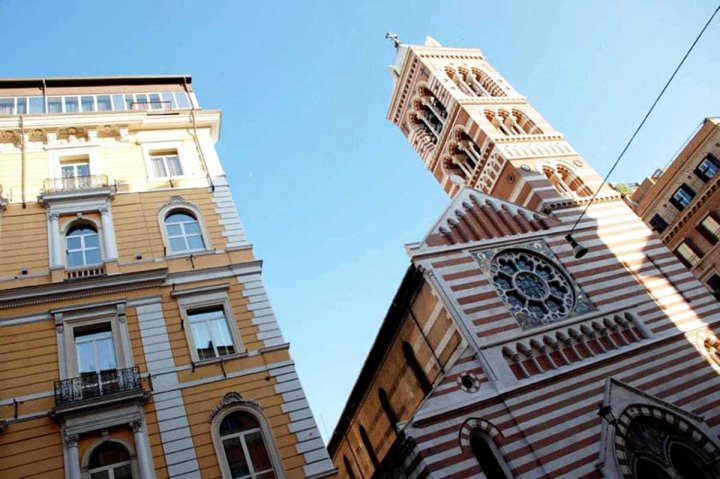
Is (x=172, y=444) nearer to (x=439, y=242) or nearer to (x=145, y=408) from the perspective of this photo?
(x=145, y=408)

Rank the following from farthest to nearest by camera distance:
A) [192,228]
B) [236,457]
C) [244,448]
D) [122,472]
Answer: [192,228] → [244,448] → [236,457] → [122,472]

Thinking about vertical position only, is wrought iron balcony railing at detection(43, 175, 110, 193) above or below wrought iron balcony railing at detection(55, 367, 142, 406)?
above

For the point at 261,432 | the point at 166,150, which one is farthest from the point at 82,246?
the point at 261,432

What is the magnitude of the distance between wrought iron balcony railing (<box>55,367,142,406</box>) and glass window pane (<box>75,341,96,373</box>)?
8.2 inches

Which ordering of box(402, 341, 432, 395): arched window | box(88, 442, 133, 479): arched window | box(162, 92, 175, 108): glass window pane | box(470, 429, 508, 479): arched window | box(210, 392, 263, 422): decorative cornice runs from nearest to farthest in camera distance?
box(88, 442, 133, 479): arched window, box(210, 392, 263, 422): decorative cornice, box(470, 429, 508, 479): arched window, box(402, 341, 432, 395): arched window, box(162, 92, 175, 108): glass window pane

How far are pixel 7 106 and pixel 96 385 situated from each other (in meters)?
12.7

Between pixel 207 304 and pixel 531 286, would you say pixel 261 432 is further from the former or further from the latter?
pixel 531 286

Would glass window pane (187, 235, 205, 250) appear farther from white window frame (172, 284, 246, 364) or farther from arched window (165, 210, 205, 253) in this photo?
white window frame (172, 284, 246, 364)

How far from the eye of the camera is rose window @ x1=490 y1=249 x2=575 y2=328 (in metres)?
19.5

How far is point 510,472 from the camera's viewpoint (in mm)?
15359

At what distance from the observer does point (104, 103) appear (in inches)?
893

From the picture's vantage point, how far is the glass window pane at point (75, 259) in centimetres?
1770

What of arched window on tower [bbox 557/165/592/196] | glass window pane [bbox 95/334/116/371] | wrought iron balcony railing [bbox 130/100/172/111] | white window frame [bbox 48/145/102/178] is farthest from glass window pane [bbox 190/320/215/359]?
arched window on tower [bbox 557/165/592/196]

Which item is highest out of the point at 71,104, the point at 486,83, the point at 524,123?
the point at 486,83
